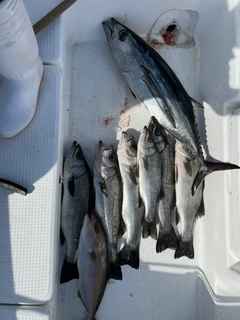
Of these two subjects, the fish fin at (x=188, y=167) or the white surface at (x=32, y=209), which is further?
the fish fin at (x=188, y=167)

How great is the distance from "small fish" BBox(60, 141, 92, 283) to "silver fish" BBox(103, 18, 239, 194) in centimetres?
66

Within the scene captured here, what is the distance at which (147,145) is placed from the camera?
218 cm

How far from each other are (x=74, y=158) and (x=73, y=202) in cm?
30

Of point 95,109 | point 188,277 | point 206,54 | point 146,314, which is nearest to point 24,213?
point 95,109

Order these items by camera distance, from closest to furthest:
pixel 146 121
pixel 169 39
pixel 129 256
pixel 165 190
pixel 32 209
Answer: pixel 32 209 → pixel 129 256 → pixel 165 190 → pixel 146 121 → pixel 169 39

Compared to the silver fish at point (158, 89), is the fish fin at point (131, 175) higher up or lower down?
lower down

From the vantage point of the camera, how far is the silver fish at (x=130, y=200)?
2.11m

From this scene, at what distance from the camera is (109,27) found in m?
2.25

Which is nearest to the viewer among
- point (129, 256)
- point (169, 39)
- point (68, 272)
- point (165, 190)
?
point (68, 272)

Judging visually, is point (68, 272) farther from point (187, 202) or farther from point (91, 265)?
point (187, 202)

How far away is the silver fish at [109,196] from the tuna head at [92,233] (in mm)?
61

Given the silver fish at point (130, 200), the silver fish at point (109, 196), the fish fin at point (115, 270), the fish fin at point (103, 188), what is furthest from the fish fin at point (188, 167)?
the fish fin at point (115, 270)

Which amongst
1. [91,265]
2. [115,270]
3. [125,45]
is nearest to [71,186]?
[91,265]

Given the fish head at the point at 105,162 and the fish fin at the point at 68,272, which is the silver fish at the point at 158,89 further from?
the fish fin at the point at 68,272
